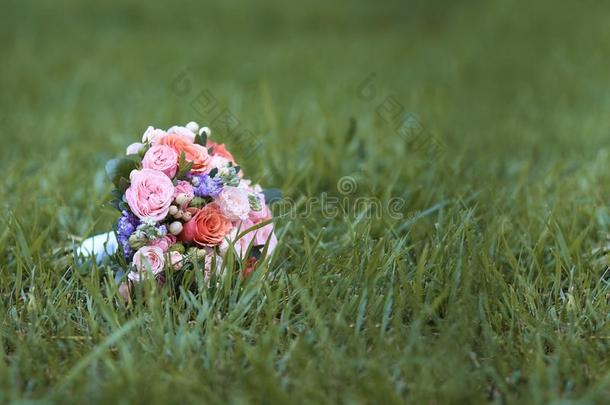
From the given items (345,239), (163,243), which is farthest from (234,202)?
(345,239)

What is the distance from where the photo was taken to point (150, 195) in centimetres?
187

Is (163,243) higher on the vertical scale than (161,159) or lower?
lower

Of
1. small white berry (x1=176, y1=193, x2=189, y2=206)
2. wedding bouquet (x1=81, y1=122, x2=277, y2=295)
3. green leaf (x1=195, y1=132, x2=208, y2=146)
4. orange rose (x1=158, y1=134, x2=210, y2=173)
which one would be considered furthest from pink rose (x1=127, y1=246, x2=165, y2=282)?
green leaf (x1=195, y1=132, x2=208, y2=146)

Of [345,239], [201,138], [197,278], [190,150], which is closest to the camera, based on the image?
[197,278]

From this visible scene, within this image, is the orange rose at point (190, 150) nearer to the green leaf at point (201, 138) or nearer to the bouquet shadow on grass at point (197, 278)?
the green leaf at point (201, 138)

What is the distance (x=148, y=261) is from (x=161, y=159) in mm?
247

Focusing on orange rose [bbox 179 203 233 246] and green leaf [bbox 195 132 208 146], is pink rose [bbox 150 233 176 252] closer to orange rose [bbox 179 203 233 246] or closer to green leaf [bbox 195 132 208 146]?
orange rose [bbox 179 203 233 246]

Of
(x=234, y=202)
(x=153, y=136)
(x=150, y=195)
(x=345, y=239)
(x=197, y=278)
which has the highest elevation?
(x=153, y=136)

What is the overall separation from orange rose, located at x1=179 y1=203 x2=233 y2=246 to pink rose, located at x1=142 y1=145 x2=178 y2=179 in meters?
0.12

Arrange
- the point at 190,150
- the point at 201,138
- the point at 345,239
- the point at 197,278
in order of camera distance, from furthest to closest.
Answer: the point at 345,239 < the point at 201,138 < the point at 190,150 < the point at 197,278

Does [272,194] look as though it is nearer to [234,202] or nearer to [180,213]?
[234,202]

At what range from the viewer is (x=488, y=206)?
2434mm

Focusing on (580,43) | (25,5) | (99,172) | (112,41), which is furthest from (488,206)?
(25,5)

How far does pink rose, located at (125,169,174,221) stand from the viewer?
1859 millimetres
